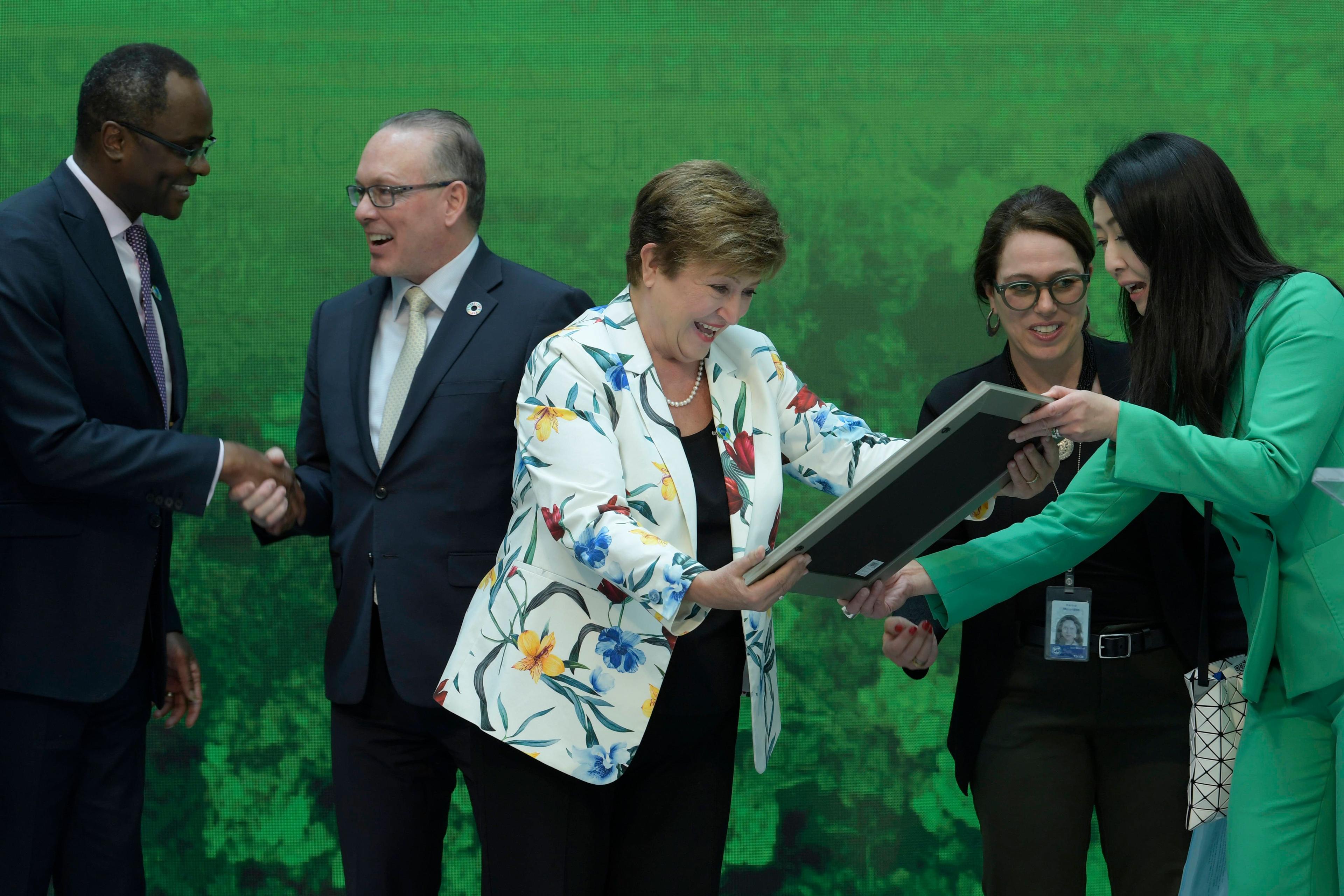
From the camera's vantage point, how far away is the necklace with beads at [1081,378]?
8.54 feet

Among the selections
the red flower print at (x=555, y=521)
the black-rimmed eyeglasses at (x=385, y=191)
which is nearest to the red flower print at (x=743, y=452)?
the red flower print at (x=555, y=521)

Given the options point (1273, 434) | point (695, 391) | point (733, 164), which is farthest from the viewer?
point (733, 164)

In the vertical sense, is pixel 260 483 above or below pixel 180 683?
above

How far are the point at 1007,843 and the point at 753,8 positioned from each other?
217cm

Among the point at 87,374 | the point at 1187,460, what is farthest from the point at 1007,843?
the point at 87,374

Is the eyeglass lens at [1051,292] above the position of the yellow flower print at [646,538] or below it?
above

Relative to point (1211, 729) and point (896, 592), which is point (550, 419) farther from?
point (1211, 729)

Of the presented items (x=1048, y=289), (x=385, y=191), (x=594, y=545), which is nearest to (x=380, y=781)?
(x=594, y=545)

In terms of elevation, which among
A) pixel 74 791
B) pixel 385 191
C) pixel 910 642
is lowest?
pixel 74 791

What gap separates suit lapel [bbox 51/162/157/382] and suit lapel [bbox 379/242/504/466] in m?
0.48

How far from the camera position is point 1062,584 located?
2441 mm

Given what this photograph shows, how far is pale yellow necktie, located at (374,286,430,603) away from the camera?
102 inches

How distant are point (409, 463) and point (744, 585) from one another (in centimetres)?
94

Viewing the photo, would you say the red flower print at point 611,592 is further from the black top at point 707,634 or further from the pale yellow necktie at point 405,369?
the pale yellow necktie at point 405,369
